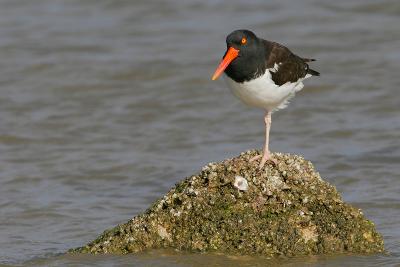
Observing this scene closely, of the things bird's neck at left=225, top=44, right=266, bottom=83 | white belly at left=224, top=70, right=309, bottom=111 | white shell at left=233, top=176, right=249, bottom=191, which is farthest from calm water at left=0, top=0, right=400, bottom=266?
bird's neck at left=225, top=44, right=266, bottom=83

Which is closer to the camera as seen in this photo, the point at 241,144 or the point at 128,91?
the point at 241,144

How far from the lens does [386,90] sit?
1184cm

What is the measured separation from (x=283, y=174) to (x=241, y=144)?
4.13 m

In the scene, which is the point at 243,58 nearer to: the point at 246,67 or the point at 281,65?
the point at 246,67

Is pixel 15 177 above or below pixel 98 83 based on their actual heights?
below

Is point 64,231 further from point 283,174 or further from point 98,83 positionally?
point 98,83

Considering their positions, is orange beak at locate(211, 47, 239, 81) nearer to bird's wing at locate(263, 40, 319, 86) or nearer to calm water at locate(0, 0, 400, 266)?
bird's wing at locate(263, 40, 319, 86)

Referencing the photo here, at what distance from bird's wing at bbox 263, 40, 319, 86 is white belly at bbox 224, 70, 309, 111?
5 centimetres

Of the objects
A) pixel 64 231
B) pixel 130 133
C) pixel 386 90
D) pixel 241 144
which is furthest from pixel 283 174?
pixel 386 90

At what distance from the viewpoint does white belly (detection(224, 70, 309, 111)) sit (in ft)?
22.9

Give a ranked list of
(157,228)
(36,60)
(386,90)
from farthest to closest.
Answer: (36,60) → (386,90) → (157,228)

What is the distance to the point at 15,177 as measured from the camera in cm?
967

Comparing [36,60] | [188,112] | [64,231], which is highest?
[36,60]

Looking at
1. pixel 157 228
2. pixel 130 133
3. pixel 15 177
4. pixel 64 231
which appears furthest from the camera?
pixel 130 133
